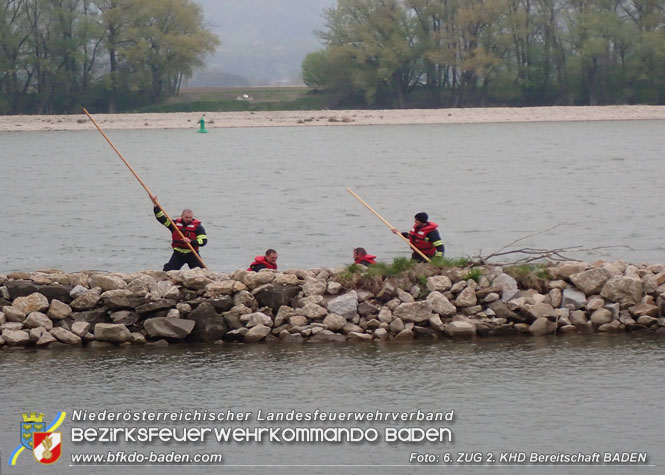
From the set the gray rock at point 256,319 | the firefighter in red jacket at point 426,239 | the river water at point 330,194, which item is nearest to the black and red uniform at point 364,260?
the firefighter in red jacket at point 426,239

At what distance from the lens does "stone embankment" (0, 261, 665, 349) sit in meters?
14.1

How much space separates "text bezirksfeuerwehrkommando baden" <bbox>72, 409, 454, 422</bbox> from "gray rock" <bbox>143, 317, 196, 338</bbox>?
2.49 m

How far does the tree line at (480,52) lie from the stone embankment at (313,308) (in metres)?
68.2

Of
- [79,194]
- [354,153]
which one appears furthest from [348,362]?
[354,153]

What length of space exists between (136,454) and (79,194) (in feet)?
95.5

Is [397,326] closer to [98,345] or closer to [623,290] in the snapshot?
[623,290]

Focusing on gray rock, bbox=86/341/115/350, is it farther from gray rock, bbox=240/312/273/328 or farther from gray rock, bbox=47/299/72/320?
gray rock, bbox=240/312/273/328

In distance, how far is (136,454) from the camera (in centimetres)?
1065

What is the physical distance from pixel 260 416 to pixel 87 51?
3139 inches

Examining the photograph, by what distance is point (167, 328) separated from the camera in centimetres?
1416

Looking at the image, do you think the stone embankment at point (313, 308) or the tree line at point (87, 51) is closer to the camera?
the stone embankment at point (313, 308)

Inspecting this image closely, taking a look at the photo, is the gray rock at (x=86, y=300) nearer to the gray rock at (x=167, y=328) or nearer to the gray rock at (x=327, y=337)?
the gray rock at (x=167, y=328)

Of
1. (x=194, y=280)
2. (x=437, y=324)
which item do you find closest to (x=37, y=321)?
(x=194, y=280)

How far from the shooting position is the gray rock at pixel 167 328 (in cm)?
1415
